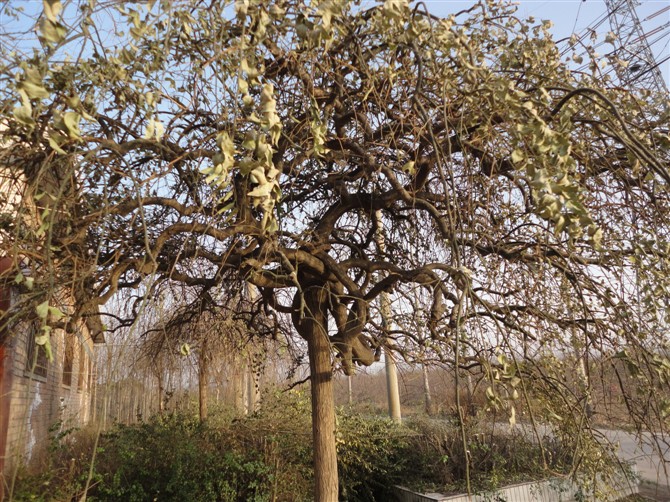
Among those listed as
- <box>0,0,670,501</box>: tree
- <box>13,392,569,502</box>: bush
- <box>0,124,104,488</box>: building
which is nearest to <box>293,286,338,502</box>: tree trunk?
<box>0,0,670,501</box>: tree

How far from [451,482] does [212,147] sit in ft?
23.5

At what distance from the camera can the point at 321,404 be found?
519 centimetres

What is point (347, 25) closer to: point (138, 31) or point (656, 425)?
point (138, 31)

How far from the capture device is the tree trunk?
16.5 feet

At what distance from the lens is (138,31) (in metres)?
2.15

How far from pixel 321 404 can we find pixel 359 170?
246cm

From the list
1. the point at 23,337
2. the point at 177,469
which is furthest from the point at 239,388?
the point at 23,337

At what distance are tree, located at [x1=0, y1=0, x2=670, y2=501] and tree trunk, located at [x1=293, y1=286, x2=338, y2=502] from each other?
23 millimetres

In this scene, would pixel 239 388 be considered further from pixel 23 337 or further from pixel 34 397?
pixel 23 337

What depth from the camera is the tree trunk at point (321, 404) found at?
502 centimetres

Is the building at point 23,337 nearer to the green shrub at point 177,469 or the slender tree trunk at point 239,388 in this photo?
the green shrub at point 177,469

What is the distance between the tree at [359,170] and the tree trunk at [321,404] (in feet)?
0.08

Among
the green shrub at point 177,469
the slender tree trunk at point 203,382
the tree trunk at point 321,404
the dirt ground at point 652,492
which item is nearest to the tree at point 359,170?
the tree trunk at point 321,404

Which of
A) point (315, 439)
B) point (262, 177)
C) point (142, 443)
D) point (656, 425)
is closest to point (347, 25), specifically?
point (262, 177)
